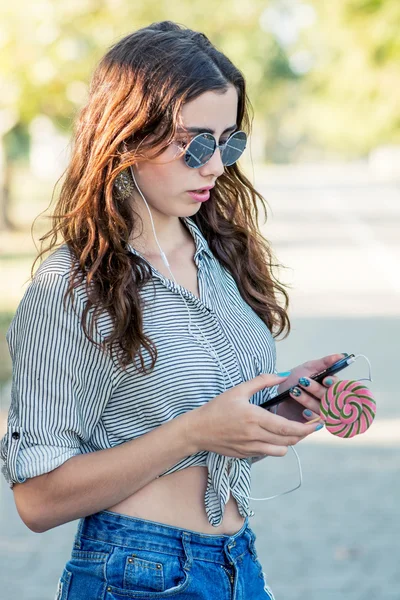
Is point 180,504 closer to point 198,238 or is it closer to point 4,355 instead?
point 198,238

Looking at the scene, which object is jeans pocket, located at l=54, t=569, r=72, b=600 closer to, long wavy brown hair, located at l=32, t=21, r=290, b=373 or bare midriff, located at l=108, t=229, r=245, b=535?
bare midriff, located at l=108, t=229, r=245, b=535

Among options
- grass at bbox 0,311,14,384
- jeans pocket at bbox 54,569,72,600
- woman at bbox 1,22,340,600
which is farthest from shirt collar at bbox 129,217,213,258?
grass at bbox 0,311,14,384

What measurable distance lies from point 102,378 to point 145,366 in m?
0.10

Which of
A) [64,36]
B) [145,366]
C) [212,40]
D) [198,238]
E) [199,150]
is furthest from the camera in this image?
[212,40]

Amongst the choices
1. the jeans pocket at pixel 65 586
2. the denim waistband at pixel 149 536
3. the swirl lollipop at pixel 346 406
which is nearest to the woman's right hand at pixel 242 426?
the swirl lollipop at pixel 346 406

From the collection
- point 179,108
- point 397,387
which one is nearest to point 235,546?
point 179,108

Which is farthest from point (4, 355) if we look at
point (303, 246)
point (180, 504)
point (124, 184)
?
point (303, 246)

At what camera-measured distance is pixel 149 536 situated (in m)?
2.26

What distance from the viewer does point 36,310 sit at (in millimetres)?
2209

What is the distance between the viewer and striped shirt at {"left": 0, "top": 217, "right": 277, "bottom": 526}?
2184 millimetres

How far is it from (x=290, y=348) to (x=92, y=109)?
822 cm

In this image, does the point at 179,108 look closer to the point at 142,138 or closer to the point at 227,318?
the point at 142,138

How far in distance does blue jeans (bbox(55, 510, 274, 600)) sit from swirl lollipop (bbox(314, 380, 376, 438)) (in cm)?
37

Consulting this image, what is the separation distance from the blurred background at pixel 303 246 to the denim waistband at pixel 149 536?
73cm
